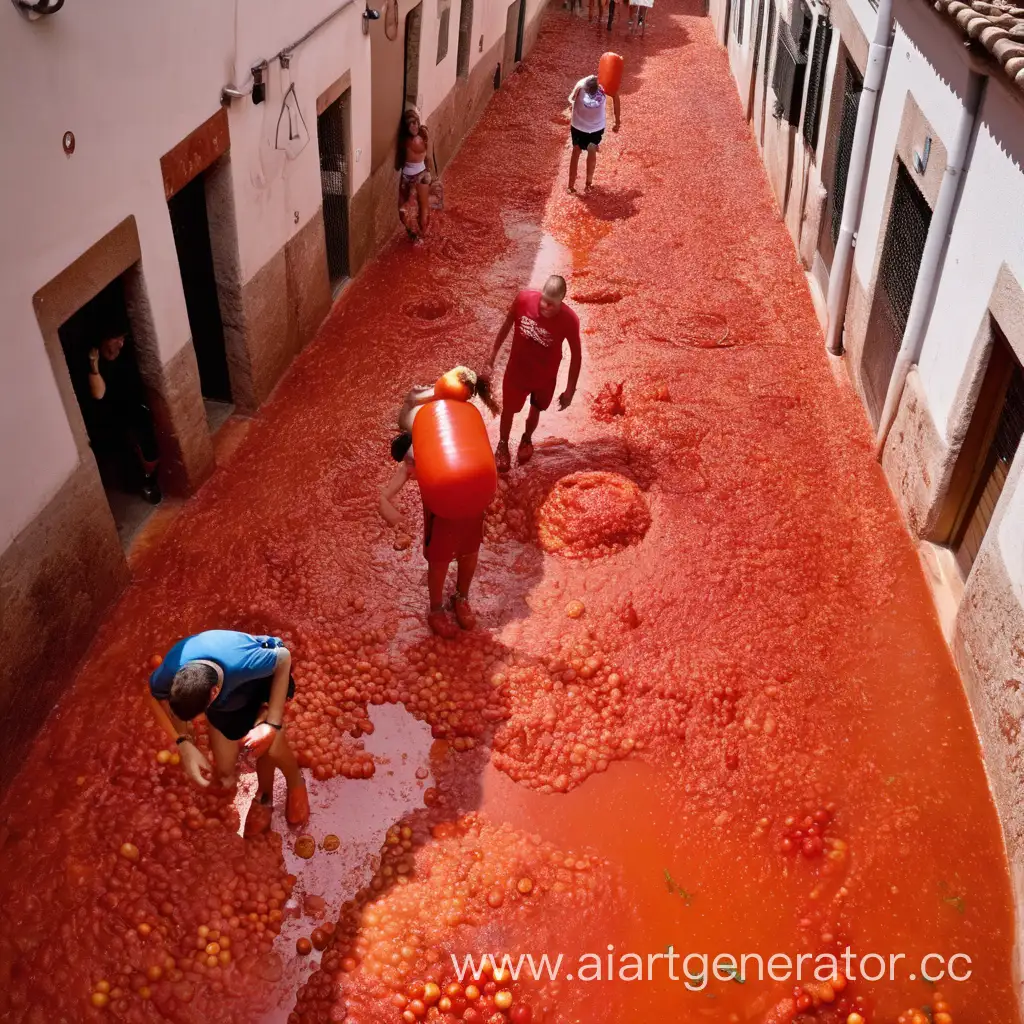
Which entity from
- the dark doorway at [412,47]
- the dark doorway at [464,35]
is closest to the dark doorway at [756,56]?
the dark doorway at [464,35]

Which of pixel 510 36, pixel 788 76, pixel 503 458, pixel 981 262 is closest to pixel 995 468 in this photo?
pixel 981 262

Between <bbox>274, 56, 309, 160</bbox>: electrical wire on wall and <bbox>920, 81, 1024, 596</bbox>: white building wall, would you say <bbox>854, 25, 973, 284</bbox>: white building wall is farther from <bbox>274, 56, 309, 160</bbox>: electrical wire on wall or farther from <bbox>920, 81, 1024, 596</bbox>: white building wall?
<bbox>274, 56, 309, 160</bbox>: electrical wire on wall

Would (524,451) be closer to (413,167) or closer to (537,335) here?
(537,335)

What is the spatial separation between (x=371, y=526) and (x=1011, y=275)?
455 cm

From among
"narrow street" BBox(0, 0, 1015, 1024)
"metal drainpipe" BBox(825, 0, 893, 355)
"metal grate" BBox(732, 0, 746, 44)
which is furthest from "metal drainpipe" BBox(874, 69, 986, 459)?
"metal grate" BBox(732, 0, 746, 44)

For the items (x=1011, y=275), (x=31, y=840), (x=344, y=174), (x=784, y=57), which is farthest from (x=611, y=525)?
(x=784, y=57)

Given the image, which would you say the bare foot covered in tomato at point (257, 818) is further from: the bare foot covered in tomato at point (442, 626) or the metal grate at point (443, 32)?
the metal grate at point (443, 32)

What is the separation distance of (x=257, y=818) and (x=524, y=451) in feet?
12.6

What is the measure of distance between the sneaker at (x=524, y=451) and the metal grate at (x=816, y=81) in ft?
19.4

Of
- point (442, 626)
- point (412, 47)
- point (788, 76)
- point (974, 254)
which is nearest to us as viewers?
point (442, 626)

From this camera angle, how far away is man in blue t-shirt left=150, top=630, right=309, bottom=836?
4.57m

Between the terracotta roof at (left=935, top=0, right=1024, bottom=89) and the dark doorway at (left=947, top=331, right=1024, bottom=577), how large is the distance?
1.58 metres

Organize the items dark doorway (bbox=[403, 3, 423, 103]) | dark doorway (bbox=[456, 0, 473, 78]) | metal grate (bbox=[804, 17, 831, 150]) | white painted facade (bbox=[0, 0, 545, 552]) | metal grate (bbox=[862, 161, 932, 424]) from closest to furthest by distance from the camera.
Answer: white painted facade (bbox=[0, 0, 545, 552]), metal grate (bbox=[862, 161, 932, 424]), metal grate (bbox=[804, 17, 831, 150]), dark doorway (bbox=[403, 3, 423, 103]), dark doorway (bbox=[456, 0, 473, 78])

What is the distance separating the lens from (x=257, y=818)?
5371mm
